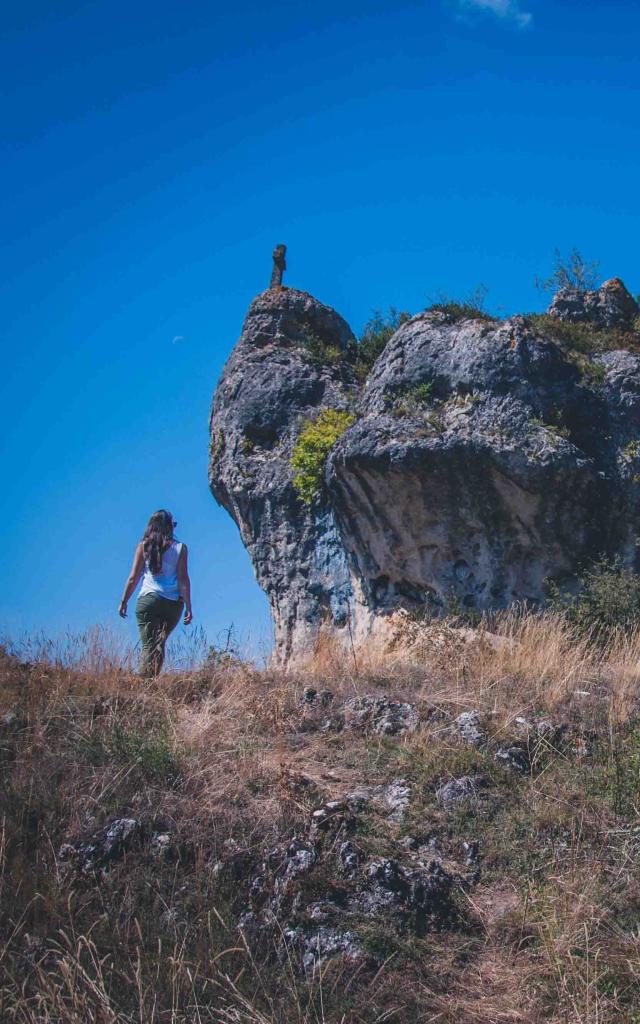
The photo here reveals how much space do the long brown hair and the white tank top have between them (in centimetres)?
5

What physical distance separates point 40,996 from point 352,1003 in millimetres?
1657

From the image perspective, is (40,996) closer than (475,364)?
Yes

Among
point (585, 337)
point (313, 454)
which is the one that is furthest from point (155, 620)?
point (585, 337)

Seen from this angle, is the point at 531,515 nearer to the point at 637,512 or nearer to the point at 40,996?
the point at 637,512

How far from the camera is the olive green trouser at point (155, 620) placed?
957 centimetres

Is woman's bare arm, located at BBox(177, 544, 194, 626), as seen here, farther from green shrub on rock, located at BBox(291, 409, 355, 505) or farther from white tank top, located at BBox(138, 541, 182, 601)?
green shrub on rock, located at BBox(291, 409, 355, 505)

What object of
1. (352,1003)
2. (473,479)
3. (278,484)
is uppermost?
(278,484)

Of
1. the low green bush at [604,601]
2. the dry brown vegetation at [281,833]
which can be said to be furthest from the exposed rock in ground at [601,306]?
the dry brown vegetation at [281,833]

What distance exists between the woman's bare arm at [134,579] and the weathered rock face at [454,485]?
4604 mm

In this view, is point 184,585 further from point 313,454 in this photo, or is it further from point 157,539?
point 313,454

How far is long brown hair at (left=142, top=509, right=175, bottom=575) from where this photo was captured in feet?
32.1

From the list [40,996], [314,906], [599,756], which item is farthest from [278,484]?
[40,996]

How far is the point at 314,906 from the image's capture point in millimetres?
5695

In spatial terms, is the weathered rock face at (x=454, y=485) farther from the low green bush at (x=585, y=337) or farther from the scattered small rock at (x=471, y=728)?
the scattered small rock at (x=471, y=728)
